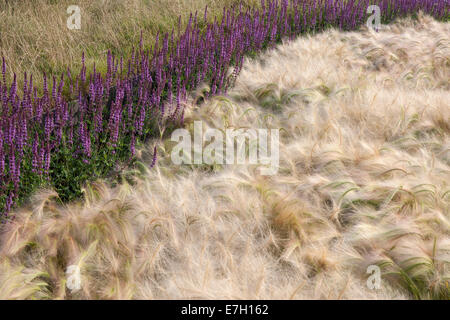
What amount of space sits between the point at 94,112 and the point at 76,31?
2.13m

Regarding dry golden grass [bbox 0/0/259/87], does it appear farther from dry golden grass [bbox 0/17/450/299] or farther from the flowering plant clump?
dry golden grass [bbox 0/17/450/299]

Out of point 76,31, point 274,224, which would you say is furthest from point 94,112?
point 76,31

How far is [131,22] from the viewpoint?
4.48 m

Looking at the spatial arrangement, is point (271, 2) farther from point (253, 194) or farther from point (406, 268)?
point (406, 268)

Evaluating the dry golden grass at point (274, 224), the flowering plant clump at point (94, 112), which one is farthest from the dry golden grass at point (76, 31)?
the dry golden grass at point (274, 224)

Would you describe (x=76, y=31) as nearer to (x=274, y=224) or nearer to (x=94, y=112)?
(x=94, y=112)

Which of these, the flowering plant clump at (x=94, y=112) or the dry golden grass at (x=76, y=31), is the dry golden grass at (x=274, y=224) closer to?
the flowering plant clump at (x=94, y=112)

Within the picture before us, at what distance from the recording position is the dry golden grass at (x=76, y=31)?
3.67 meters

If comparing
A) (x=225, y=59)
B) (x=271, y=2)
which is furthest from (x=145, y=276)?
(x=271, y=2)

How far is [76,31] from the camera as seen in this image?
4250 millimetres

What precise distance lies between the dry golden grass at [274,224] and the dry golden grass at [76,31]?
1.49m

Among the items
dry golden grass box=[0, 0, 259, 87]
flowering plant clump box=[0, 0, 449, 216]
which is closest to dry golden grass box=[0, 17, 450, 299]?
flowering plant clump box=[0, 0, 449, 216]

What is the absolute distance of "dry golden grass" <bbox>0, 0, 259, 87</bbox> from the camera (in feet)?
12.1

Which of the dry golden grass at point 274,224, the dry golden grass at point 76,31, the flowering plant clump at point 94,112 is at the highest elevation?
the dry golden grass at point 76,31
